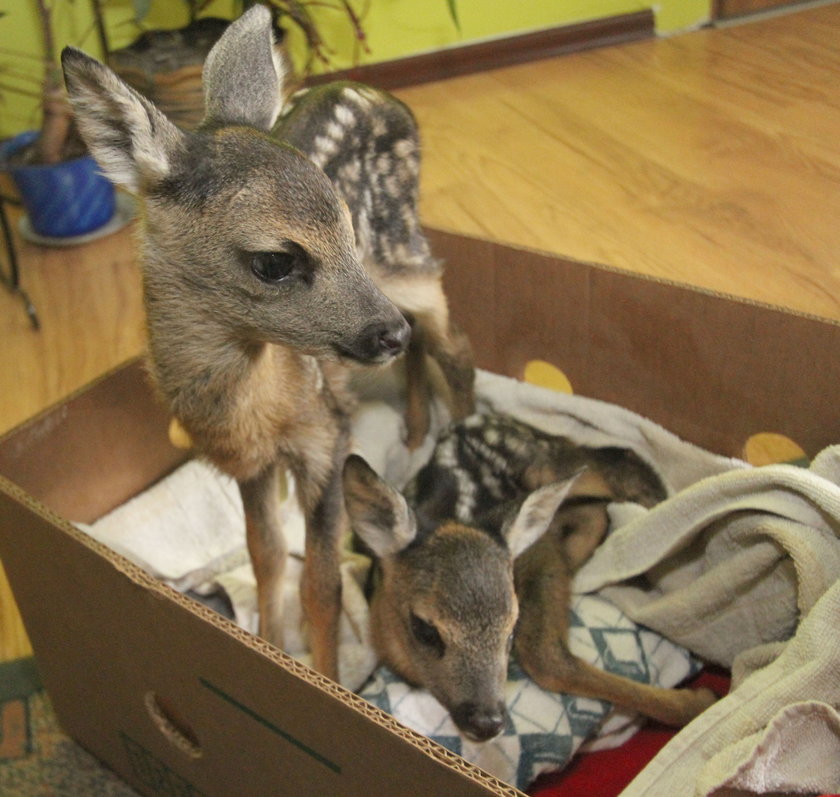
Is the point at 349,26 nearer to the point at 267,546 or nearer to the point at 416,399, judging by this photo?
the point at 416,399

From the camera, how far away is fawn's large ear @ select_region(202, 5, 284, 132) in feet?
4.71

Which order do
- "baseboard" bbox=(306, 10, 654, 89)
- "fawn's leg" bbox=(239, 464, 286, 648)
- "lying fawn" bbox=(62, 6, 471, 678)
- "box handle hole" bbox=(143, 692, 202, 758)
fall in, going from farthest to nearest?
"baseboard" bbox=(306, 10, 654, 89) → "fawn's leg" bbox=(239, 464, 286, 648) → "box handle hole" bbox=(143, 692, 202, 758) → "lying fawn" bbox=(62, 6, 471, 678)

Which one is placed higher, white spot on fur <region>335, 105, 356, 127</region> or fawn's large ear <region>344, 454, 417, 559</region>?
white spot on fur <region>335, 105, 356, 127</region>

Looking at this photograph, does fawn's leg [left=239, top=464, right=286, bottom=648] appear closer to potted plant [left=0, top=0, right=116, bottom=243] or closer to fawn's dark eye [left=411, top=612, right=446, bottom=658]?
fawn's dark eye [left=411, top=612, right=446, bottom=658]

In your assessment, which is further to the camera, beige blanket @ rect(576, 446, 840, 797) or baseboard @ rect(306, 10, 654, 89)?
baseboard @ rect(306, 10, 654, 89)

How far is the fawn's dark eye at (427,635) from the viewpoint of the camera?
1511mm

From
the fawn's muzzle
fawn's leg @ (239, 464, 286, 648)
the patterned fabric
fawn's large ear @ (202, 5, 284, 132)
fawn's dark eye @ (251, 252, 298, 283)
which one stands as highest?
fawn's large ear @ (202, 5, 284, 132)

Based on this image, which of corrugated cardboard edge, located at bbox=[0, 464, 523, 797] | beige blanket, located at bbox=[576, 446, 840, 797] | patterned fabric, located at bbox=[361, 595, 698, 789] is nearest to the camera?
corrugated cardboard edge, located at bbox=[0, 464, 523, 797]

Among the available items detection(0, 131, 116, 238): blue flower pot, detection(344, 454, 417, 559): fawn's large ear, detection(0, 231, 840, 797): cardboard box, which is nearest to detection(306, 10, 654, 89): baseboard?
detection(0, 131, 116, 238): blue flower pot

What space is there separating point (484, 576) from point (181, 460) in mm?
903

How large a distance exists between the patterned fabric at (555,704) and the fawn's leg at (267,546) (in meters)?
0.20

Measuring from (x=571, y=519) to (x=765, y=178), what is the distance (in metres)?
0.77

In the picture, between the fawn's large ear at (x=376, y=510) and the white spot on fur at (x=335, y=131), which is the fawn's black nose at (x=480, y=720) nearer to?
the fawn's large ear at (x=376, y=510)

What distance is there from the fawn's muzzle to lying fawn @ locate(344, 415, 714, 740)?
271mm
